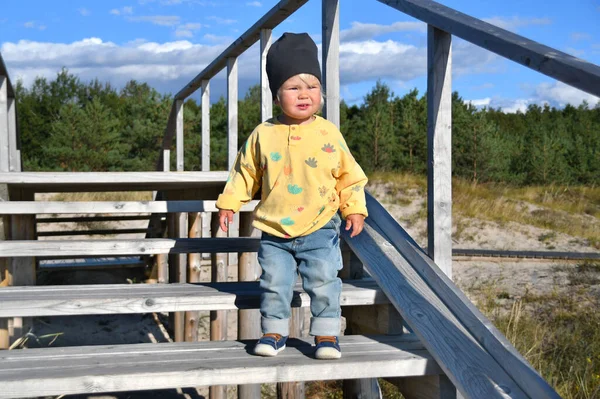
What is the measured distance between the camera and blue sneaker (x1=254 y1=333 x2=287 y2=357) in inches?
91.0

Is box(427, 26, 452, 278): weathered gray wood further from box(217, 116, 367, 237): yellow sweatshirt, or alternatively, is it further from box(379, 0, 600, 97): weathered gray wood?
box(217, 116, 367, 237): yellow sweatshirt

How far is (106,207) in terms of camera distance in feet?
13.0

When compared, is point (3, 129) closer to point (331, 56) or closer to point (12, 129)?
point (12, 129)

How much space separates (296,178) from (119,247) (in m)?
1.15

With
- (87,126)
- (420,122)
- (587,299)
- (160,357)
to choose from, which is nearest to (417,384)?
(160,357)

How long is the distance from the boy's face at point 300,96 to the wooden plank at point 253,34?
48.5 inches

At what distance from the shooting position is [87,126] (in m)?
24.9

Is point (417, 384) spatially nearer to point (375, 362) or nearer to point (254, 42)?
point (375, 362)

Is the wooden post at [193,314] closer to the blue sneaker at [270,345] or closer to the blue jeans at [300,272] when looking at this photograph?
the blue jeans at [300,272]

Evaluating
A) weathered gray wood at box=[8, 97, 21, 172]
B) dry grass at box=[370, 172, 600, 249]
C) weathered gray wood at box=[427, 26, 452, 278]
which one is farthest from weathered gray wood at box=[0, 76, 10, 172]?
dry grass at box=[370, 172, 600, 249]

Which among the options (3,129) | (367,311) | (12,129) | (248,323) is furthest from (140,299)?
(12,129)

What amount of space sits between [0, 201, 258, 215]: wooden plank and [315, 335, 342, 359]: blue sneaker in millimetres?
1415

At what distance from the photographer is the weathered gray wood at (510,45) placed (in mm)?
1681

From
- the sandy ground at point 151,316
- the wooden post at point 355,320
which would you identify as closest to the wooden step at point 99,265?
the sandy ground at point 151,316
